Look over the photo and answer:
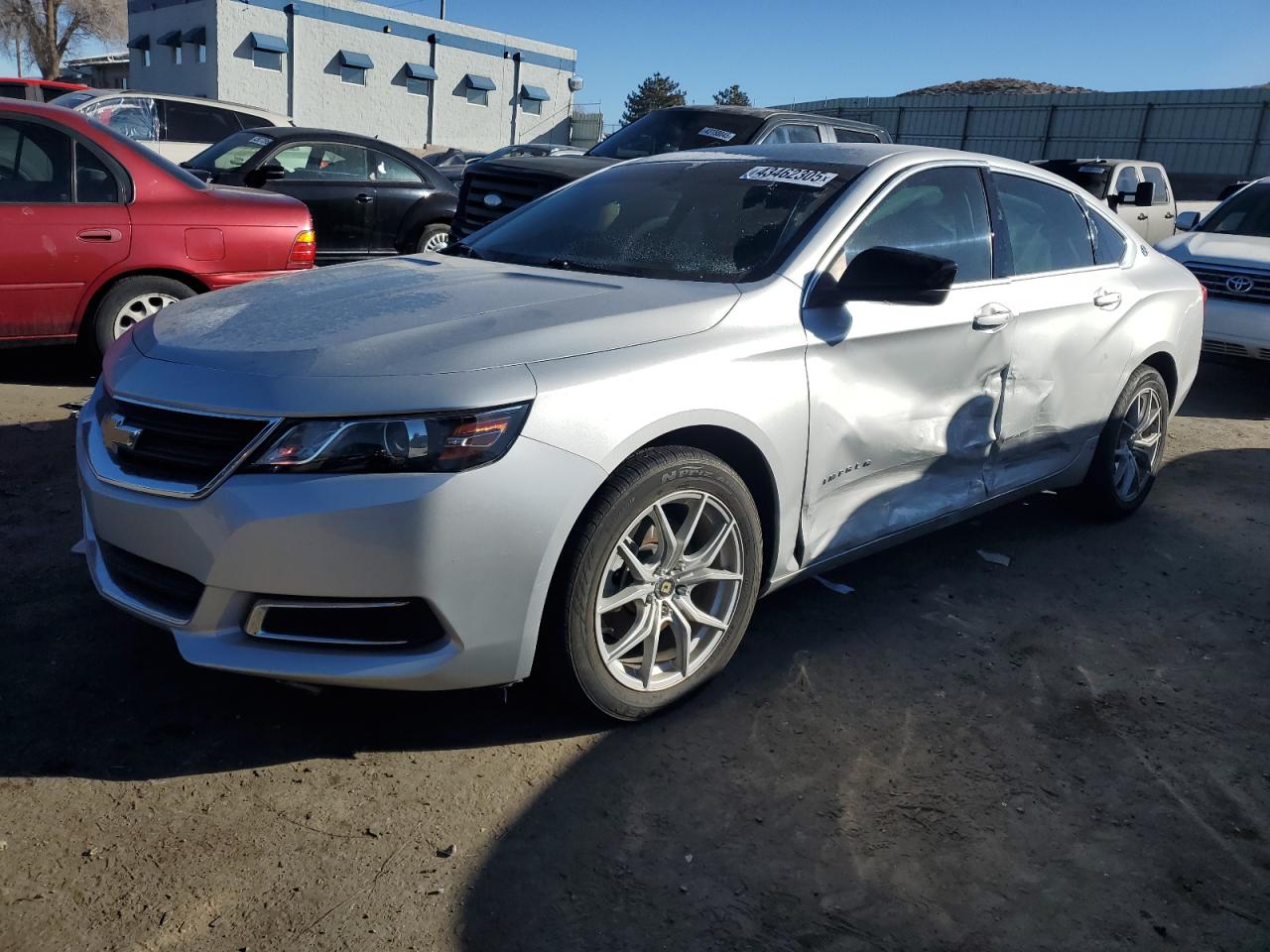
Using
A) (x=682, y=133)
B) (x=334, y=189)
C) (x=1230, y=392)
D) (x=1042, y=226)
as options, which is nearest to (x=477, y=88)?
(x=334, y=189)

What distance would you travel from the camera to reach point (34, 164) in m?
5.92

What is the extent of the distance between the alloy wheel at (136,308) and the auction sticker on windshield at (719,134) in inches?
182

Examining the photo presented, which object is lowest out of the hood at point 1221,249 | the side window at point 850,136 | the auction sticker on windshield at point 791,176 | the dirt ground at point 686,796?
the dirt ground at point 686,796

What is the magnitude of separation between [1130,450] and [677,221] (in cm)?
257

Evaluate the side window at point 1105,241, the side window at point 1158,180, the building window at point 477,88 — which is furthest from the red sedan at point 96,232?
the building window at point 477,88

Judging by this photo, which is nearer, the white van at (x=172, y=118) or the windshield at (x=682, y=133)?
the windshield at (x=682, y=133)

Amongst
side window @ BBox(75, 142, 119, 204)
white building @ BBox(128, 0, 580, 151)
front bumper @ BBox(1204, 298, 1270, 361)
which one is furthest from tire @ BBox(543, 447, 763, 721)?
white building @ BBox(128, 0, 580, 151)

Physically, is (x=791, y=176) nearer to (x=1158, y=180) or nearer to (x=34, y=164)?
(x=34, y=164)

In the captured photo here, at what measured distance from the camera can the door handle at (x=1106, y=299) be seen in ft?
14.6

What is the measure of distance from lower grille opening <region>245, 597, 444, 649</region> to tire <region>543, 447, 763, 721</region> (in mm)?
332

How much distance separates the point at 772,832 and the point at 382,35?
4191cm

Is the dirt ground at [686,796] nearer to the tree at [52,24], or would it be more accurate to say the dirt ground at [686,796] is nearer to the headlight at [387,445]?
the headlight at [387,445]

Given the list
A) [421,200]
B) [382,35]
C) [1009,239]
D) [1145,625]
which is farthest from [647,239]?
[382,35]

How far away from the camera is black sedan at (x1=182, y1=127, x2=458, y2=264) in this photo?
9.52m
